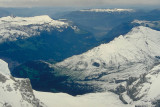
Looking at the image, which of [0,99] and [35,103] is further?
[35,103]

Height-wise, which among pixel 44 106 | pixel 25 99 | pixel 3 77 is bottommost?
pixel 44 106

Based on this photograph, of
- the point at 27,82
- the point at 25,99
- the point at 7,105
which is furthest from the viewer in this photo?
the point at 27,82

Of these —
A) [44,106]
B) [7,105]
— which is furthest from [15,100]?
[44,106]

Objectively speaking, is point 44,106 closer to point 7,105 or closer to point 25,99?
point 25,99

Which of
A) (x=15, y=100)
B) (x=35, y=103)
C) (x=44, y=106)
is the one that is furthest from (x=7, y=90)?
(x=44, y=106)

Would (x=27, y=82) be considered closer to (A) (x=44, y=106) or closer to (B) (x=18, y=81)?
(B) (x=18, y=81)

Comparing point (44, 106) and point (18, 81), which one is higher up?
→ point (18, 81)

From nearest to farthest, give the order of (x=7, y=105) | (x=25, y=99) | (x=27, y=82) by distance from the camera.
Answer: (x=7, y=105), (x=25, y=99), (x=27, y=82)
